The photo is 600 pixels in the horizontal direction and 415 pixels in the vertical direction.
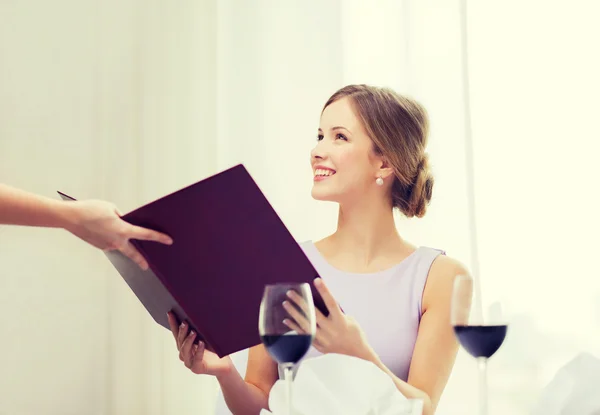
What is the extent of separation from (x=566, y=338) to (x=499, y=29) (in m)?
0.89

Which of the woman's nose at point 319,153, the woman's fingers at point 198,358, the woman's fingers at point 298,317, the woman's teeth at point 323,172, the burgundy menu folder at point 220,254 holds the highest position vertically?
the woman's nose at point 319,153

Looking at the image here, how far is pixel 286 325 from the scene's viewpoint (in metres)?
0.96

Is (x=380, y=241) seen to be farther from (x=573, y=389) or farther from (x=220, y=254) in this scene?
(x=220, y=254)

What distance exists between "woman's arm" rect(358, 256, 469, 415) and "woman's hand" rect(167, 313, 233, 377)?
1.44 feet

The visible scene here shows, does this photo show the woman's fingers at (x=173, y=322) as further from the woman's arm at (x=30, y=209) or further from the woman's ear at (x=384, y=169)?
the woman's ear at (x=384, y=169)

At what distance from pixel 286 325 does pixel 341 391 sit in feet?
0.60

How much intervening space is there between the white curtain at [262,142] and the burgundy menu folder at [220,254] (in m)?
0.86

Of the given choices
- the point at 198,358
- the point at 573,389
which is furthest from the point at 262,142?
the point at 573,389

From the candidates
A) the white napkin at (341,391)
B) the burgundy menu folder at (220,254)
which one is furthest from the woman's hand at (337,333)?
the white napkin at (341,391)

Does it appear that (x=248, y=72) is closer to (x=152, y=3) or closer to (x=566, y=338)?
(x=152, y=3)

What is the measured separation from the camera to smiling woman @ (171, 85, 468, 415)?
177cm

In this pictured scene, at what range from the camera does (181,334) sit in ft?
4.67

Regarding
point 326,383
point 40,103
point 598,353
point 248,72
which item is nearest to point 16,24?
point 40,103

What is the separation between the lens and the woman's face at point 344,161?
1874 millimetres
